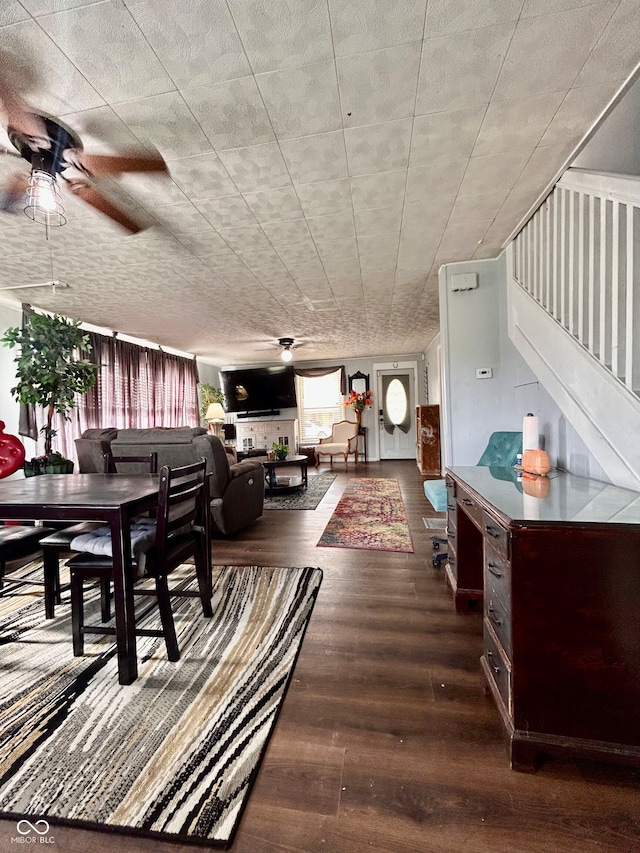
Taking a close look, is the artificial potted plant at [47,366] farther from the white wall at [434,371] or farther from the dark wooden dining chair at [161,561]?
the white wall at [434,371]

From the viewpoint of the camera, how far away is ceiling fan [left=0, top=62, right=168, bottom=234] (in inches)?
59.6

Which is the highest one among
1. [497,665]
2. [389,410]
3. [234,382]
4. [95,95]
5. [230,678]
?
[95,95]

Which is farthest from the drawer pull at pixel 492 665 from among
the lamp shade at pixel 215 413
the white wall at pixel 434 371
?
the lamp shade at pixel 215 413

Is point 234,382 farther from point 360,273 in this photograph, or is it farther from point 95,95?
point 95,95

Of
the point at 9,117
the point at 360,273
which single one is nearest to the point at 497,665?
the point at 9,117

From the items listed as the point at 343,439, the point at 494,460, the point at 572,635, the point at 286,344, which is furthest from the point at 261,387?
the point at 572,635

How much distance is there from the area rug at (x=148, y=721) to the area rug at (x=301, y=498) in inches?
90.4

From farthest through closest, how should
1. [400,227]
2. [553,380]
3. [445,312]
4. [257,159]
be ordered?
[445,312] < [400,227] < [553,380] < [257,159]

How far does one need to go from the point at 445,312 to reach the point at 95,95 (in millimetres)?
2952

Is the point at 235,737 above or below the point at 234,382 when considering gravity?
below

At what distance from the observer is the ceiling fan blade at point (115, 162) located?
1.76m

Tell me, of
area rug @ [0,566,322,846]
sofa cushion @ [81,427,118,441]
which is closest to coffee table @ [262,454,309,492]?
sofa cushion @ [81,427,118,441]

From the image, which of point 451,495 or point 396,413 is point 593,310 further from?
point 396,413

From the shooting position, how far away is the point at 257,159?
1.84m
